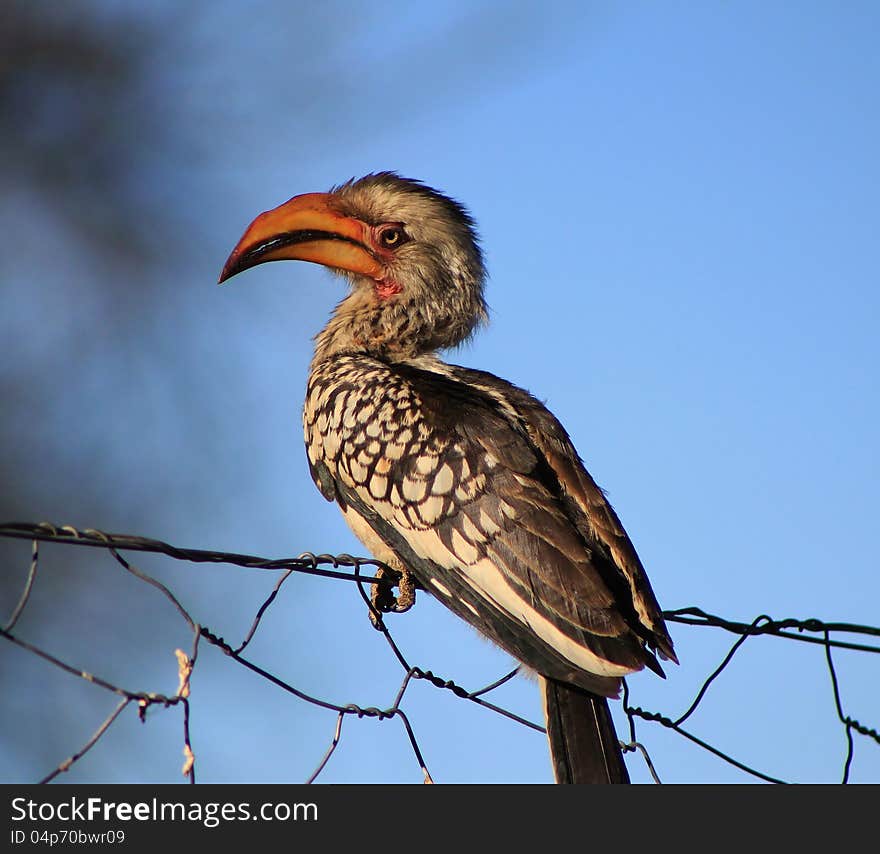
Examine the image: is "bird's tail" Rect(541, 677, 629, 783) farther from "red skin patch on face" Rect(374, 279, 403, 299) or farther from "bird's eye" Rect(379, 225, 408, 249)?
"bird's eye" Rect(379, 225, 408, 249)

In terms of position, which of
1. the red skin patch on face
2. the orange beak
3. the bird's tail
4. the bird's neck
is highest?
the orange beak

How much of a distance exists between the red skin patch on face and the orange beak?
0.07m

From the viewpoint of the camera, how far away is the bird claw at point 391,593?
14.7 ft

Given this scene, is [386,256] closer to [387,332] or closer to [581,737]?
[387,332]

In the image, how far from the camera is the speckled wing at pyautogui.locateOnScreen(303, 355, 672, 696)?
3814mm

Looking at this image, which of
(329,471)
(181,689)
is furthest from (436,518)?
(181,689)

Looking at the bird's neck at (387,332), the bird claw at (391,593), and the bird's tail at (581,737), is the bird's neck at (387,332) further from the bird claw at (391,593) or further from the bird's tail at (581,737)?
the bird's tail at (581,737)

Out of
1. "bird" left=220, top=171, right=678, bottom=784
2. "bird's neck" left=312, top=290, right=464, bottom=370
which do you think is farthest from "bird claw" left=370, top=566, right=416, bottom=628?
"bird's neck" left=312, top=290, right=464, bottom=370

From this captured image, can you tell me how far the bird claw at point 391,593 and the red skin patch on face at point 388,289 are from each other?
1.45m

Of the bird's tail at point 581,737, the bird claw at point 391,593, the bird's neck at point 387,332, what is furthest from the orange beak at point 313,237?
the bird's tail at point 581,737

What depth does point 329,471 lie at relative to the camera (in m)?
4.71
